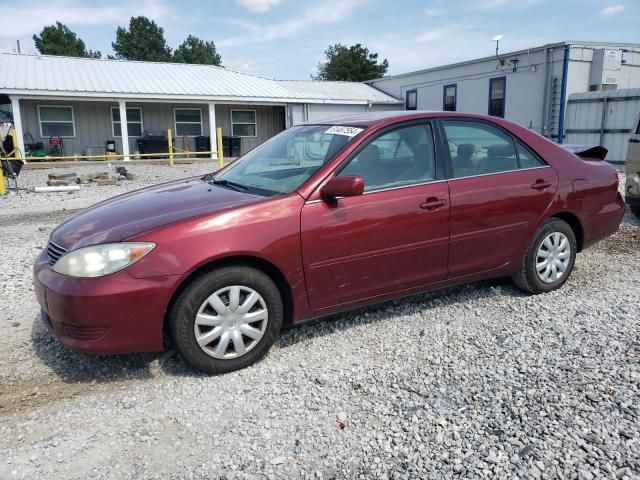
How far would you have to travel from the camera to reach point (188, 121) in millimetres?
23203

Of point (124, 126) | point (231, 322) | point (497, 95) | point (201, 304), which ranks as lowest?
point (231, 322)

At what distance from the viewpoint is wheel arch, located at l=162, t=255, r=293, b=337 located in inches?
126

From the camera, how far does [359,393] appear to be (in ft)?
10.3

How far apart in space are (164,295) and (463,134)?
8.60 feet

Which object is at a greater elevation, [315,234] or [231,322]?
[315,234]

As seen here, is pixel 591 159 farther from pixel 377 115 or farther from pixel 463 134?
pixel 377 115

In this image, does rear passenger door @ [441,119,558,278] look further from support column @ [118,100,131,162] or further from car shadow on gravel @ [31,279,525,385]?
support column @ [118,100,131,162]

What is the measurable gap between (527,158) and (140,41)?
68.8 metres

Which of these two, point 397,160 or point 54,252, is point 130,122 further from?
point 397,160

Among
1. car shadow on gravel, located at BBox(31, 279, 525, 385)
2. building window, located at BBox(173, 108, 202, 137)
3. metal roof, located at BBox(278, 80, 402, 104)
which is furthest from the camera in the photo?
metal roof, located at BBox(278, 80, 402, 104)

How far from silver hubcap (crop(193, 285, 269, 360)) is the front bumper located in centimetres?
25

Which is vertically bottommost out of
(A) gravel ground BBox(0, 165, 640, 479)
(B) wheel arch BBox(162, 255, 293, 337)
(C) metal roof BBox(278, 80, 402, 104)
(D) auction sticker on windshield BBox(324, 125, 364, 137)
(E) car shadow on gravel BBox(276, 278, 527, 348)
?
(A) gravel ground BBox(0, 165, 640, 479)

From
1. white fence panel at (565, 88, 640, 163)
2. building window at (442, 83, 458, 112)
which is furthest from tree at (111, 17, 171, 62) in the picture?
white fence panel at (565, 88, 640, 163)

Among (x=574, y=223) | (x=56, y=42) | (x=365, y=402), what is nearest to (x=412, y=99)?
(x=574, y=223)
